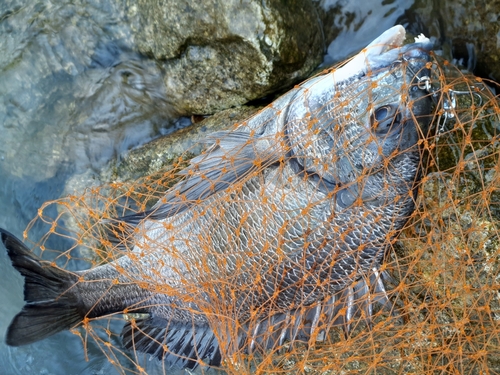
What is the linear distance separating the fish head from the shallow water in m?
1.63

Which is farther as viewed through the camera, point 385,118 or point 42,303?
point 42,303

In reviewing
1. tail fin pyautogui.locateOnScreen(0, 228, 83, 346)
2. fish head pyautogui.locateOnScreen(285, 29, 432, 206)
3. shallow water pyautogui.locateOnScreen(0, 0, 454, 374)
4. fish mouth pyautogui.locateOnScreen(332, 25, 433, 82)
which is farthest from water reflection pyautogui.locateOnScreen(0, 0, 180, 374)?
fish mouth pyautogui.locateOnScreen(332, 25, 433, 82)

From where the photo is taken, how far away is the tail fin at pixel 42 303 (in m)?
2.96

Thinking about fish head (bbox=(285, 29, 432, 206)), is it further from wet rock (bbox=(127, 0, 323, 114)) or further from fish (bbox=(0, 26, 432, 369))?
wet rock (bbox=(127, 0, 323, 114))

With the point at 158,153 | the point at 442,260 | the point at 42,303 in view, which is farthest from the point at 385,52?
the point at 42,303

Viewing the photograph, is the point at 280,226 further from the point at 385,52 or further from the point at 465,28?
the point at 465,28

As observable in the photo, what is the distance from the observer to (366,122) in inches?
101

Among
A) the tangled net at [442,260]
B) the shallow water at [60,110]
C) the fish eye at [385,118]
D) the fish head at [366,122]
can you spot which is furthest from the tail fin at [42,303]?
the fish eye at [385,118]

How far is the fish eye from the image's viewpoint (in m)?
2.51

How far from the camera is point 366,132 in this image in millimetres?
2580

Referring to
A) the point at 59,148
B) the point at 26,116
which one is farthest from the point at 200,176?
the point at 26,116

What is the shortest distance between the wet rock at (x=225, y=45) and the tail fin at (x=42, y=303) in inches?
68.4

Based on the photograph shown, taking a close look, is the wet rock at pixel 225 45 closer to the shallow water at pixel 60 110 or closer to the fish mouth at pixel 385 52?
the shallow water at pixel 60 110

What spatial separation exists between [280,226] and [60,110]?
245 centimetres
